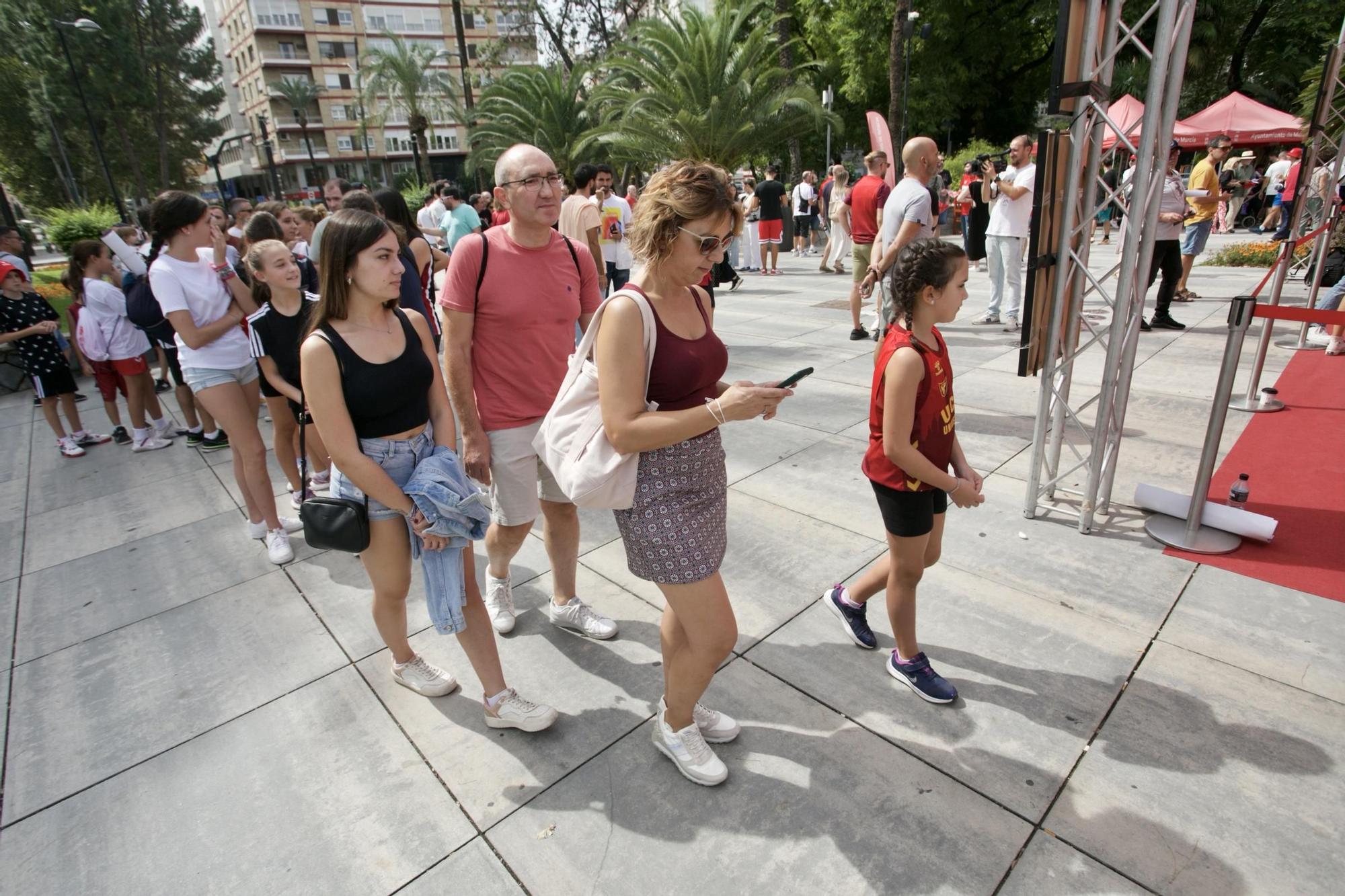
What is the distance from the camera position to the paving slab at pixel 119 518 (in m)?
4.41

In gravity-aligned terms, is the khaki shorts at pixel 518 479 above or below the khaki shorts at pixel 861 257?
below

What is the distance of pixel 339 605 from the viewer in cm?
354

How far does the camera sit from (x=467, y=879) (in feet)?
6.77

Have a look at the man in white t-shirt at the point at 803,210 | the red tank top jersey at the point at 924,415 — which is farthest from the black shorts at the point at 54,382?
the man in white t-shirt at the point at 803,210

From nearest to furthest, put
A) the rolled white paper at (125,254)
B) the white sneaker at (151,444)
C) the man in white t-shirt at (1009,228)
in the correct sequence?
the rolled white paper at (125,254), the white sneaker at (151,444), the man in white t-shirt at (1009,228)

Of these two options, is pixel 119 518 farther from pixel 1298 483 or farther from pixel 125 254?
pixel 1298 483

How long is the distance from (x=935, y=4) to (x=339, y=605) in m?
31.0

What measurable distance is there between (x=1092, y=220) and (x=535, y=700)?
3389 millimetres

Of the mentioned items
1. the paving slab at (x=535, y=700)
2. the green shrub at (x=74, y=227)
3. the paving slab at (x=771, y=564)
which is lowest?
the paving slab at (x=535, y=700)

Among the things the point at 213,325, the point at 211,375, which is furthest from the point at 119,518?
the point at 213,325

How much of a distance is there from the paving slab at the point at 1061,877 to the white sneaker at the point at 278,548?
12.5 feet

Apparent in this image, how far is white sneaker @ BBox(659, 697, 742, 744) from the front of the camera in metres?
2.45

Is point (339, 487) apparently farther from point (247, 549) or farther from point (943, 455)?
point (247, 549)

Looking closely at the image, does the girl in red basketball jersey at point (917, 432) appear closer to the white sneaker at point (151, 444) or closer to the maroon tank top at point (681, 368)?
the maroon tank top at point (681, 368)
